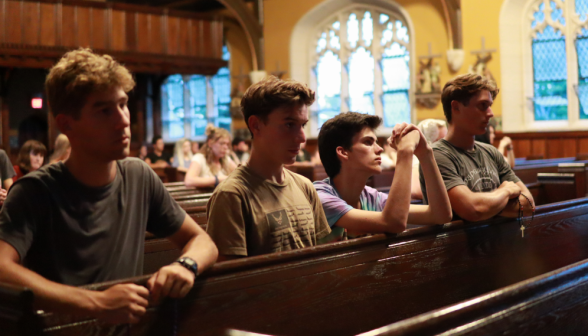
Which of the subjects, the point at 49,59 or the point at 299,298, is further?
the point at 49,59

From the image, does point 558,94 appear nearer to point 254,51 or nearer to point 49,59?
point 254,51

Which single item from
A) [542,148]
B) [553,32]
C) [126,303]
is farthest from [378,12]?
[126,303]

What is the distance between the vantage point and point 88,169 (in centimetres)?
167

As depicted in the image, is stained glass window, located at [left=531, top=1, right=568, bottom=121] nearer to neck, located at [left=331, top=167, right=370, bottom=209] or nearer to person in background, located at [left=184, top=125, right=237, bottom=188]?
person in background, located at [left=184, top=125, right=237, bottom=188]

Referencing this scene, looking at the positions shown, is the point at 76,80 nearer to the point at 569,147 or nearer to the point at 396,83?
the point at 569,147

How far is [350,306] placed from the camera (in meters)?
2.11

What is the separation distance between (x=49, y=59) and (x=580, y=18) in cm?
964

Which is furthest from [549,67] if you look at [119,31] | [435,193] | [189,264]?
[189,264]

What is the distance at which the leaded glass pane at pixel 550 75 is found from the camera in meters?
11.0

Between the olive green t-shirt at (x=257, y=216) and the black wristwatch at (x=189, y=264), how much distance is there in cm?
34

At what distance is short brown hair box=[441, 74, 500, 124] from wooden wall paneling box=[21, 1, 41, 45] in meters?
9.41

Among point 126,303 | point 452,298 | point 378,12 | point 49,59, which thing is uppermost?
point 378,12

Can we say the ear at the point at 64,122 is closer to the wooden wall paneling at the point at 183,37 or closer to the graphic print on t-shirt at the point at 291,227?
the graphic print on t-shirt at the point at 291,227

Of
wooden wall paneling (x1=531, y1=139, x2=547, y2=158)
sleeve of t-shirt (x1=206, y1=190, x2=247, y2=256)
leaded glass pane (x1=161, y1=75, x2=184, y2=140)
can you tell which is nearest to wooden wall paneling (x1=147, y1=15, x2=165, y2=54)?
leaded glass pane (x1=161, y1=75, x2=184, y2=140)
